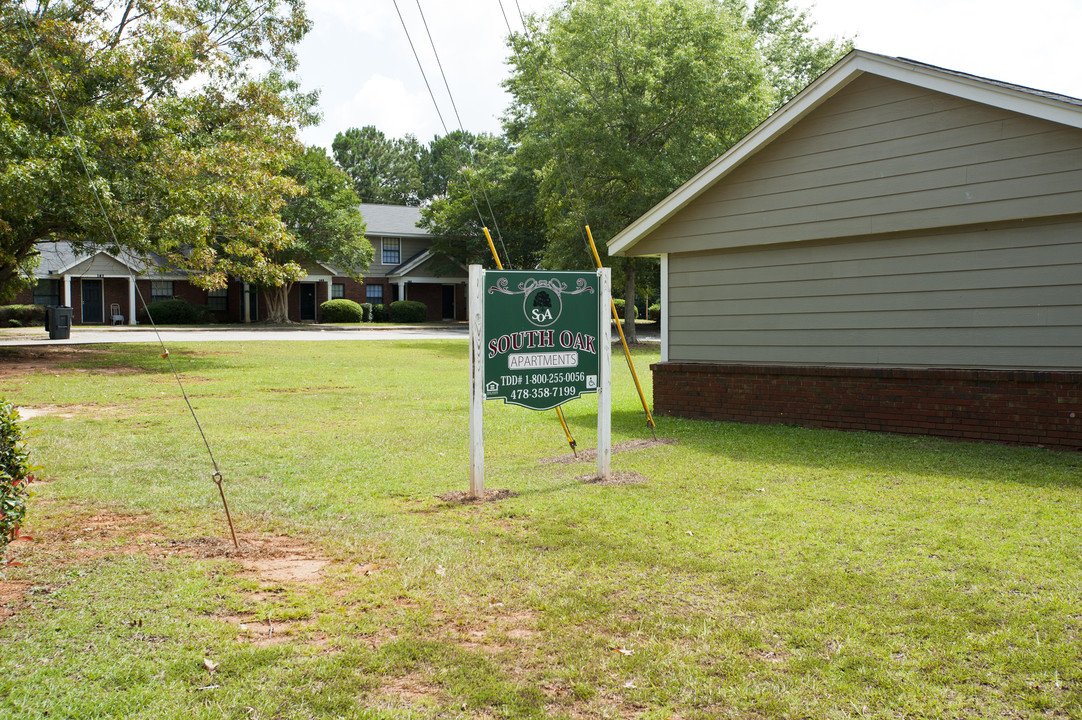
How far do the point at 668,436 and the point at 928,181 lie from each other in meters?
4.19

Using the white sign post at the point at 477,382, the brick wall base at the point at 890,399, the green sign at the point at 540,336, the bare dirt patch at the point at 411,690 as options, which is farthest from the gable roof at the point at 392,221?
the bare dirt patch at the point at 411,690

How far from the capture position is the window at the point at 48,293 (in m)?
39.3

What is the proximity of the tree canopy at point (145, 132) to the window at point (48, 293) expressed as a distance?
16905 millimetres

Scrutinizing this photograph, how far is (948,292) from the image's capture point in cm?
931

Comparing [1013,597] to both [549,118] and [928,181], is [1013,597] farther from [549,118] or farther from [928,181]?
[549,118]

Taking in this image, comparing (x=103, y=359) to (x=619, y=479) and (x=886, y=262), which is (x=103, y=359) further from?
(x=886, y=262)

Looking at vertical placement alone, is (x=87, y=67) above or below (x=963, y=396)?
above

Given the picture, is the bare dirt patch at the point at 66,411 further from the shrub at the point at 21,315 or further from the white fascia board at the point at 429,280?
the white fascia board at the point at 429,280

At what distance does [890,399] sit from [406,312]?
3733 centimetres

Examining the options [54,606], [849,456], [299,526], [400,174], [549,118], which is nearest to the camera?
[54,606]

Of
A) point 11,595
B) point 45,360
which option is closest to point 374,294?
point 45,360

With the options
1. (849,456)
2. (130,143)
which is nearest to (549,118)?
(130,143)

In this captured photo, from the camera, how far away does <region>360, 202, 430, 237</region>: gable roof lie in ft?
159

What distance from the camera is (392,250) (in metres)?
49.2
